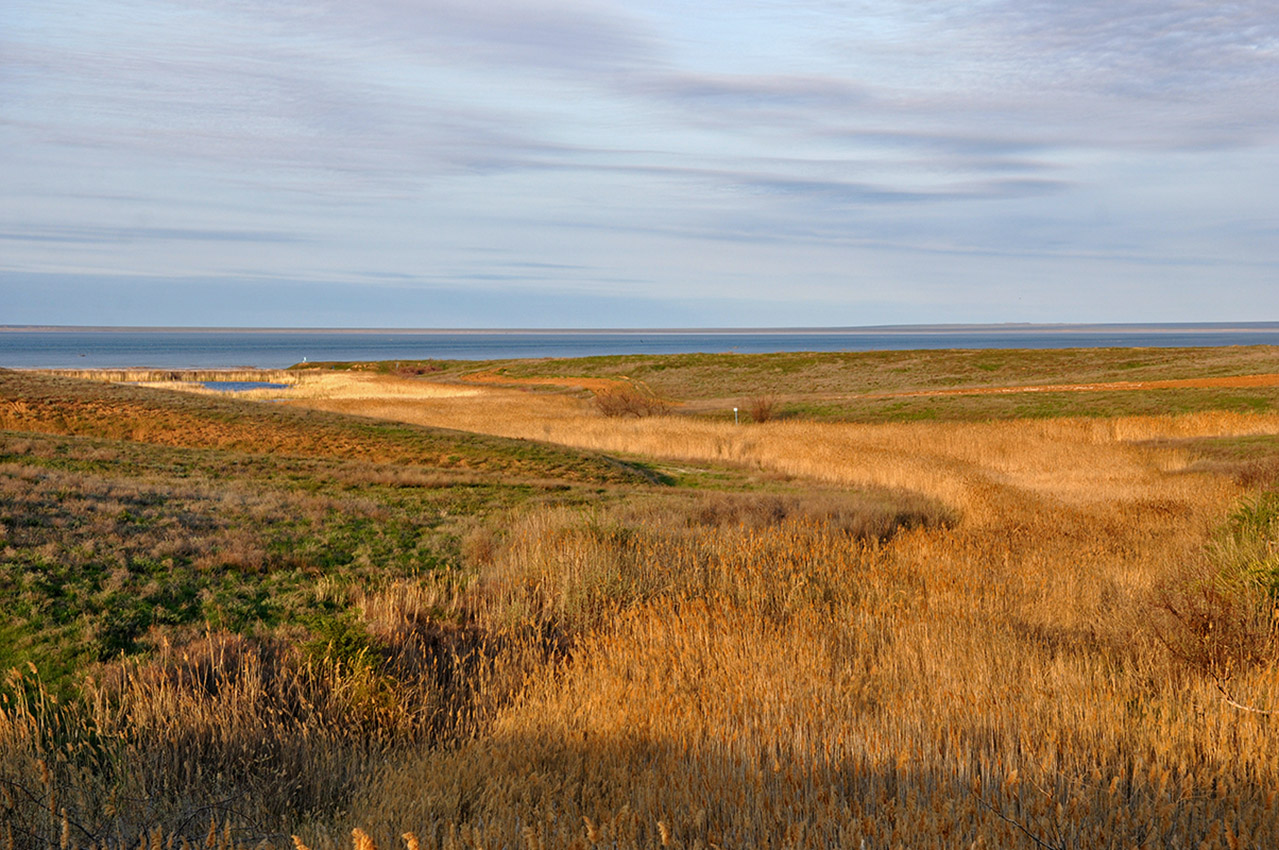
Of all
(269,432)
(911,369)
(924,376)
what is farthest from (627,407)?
(911,369)

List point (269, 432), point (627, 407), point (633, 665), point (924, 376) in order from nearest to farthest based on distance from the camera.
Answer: point (633, 665) < point (269, 432) < point (627, 407) < point (924, 376)

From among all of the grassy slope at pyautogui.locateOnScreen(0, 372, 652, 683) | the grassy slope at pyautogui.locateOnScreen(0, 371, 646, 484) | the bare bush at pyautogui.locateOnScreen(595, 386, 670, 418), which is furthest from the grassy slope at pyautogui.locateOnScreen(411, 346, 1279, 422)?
the grassy slope at pyautogui.locateOnScreen(0, 372, 652, 683)

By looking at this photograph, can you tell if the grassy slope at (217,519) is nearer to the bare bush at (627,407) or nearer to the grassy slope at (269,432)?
the grassy slope at (269,432)

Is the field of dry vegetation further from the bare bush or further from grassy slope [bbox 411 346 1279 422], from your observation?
the bare bush

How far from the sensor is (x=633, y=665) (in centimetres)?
698

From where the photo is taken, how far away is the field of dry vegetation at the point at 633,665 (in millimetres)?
4367

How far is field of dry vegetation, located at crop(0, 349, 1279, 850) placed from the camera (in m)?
4.37

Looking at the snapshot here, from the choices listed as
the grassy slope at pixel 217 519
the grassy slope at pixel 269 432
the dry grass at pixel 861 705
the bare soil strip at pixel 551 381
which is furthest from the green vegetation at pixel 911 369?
the dry grass at pixel 861 705

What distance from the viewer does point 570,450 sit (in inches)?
1077

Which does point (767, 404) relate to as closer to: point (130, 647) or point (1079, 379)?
point (1079, 379)

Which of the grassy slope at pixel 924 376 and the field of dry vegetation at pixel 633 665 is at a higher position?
the grassy slope at pixel 924 376

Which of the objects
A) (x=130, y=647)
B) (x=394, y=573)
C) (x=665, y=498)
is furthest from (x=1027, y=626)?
(x=665, y=498)

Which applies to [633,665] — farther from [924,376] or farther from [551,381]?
[551,381]

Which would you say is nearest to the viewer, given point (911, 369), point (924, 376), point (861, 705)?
point (861, 705)
